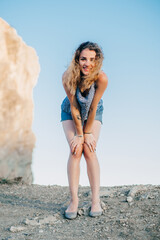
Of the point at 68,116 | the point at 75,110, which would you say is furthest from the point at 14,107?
the point at 75,110

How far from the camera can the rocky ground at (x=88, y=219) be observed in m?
3.12

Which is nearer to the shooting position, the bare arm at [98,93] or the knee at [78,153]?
the bare arm at [98,93]

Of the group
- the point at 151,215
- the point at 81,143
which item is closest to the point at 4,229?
the point at 81,143

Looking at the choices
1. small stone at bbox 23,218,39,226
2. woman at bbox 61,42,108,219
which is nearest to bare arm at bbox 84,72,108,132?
woman at bbox 61,42,108,219

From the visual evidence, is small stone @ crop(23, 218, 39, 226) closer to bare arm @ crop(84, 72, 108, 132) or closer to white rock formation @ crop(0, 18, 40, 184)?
bare arm @ crop(84, 72, 108, 132)

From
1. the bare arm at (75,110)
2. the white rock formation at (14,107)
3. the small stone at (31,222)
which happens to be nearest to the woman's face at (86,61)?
the bare arm at (75,110)

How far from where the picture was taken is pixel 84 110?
3547mm

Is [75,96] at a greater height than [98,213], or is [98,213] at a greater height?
[75,96]

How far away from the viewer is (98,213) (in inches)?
143

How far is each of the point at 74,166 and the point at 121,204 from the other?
3.31 feet

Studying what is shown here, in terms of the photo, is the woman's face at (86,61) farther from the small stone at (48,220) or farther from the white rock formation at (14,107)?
the white rock formation at (14,107)

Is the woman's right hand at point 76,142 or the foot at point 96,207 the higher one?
the woman's right hand at point 76,142

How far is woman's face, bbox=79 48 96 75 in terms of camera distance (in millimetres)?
3504

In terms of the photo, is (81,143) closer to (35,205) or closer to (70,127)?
(70,127)
